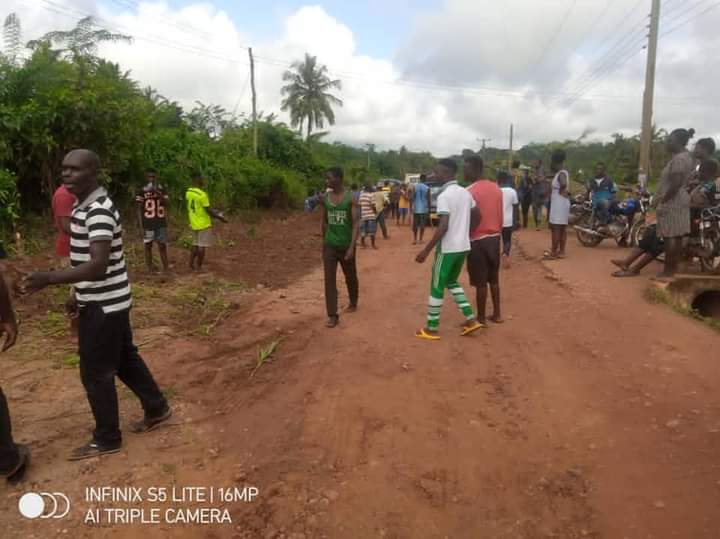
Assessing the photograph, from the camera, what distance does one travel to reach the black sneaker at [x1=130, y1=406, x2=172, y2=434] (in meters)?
3.80

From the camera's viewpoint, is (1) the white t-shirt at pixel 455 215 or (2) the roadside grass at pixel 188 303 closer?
(1) the white t-shirt at pixel 455 215

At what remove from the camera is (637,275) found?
8062mm

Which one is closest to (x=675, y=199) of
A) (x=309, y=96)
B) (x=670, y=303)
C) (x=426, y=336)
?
(x=670, y=303)

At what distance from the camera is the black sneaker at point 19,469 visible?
3.18 metres

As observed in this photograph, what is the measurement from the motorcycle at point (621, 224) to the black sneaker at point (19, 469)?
408 inches

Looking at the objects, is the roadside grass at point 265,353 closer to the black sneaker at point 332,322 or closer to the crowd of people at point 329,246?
the black sneaker at point 332,322

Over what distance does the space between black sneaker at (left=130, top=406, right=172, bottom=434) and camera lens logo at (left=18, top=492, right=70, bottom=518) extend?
27.9 inches

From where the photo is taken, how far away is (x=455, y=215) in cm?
535

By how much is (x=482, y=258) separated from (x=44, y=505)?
4.22 meters

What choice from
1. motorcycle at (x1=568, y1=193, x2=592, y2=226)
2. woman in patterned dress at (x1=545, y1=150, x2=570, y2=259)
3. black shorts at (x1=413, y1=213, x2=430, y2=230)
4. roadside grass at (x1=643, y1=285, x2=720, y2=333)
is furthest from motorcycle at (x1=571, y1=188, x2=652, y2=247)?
roadside grass at (x1=643, y1=285, x2=720, y2=333)

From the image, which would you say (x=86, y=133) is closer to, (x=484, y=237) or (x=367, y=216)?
(x=367, y=216)

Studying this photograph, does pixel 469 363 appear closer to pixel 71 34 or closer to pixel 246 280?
pixel 246 280

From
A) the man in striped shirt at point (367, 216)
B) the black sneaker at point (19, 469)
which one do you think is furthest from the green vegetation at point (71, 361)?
the man in striped shirt at point (367, 216)

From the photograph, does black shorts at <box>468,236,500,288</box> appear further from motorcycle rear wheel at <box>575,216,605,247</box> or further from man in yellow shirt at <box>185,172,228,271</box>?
motorcycle rear wheel at <box>575,216,605,247</box>
